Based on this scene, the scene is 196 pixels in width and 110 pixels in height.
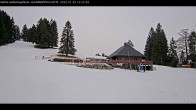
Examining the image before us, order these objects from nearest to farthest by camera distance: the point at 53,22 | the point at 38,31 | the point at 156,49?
the point at 156,49, the point at 38,31, the point at 53,22

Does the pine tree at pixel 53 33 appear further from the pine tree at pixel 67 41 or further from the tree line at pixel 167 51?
the tree line at pixel 167 51

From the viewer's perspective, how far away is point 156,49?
47812mm

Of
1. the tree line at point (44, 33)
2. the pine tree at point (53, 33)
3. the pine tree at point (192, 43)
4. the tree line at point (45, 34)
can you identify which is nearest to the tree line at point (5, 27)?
the tree line at point (45, 34)

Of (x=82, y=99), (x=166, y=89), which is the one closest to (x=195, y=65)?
(x=166, y=89)

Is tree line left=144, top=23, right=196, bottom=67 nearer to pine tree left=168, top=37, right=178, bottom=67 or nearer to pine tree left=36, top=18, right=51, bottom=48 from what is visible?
pine tree left=168, top=37, right=178, bottom=67

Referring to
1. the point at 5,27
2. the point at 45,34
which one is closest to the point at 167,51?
the point at 45,34

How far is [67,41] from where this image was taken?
49875mm

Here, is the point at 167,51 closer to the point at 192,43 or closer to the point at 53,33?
the point at 192,43

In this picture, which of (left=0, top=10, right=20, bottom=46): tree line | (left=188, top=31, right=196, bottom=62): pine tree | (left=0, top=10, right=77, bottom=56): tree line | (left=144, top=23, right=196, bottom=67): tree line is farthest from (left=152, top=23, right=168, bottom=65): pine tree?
(left=0, top=10, right=20, bottom=46): tree line

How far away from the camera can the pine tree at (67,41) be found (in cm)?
4949

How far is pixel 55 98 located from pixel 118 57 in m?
25.1

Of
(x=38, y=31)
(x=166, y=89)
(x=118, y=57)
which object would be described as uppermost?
(x=38, y=31)
